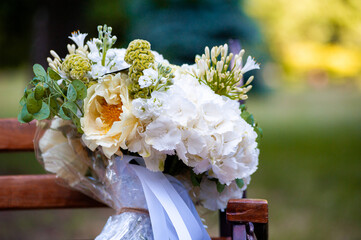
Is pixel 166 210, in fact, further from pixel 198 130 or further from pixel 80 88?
pixel 80 88

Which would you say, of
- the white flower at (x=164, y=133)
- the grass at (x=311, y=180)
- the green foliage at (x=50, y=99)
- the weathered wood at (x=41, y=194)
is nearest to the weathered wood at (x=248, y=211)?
the white flower at (x=164, y=133)

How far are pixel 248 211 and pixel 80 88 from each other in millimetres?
558

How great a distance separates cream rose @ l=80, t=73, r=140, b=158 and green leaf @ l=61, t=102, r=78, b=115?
0.03 meters

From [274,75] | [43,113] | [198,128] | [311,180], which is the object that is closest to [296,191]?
[311,180]

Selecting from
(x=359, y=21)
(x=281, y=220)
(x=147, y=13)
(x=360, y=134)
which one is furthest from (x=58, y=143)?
(x=359, y=21)

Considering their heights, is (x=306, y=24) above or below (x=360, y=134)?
above

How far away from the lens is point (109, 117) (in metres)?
1.22

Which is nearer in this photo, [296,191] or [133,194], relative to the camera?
[133,194]

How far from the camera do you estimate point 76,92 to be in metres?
1.19

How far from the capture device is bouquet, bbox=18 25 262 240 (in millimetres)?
1118

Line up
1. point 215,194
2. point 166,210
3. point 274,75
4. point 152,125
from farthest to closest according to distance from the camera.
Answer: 1. point 274,75
2. point 215,194
3. point 166,210
4. point 152,125

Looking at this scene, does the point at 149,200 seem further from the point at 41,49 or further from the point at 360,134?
the point at 360,134

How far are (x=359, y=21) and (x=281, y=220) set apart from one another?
10.9m

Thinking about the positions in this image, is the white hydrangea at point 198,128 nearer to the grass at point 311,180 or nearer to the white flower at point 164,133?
the white flower at point 164,133
